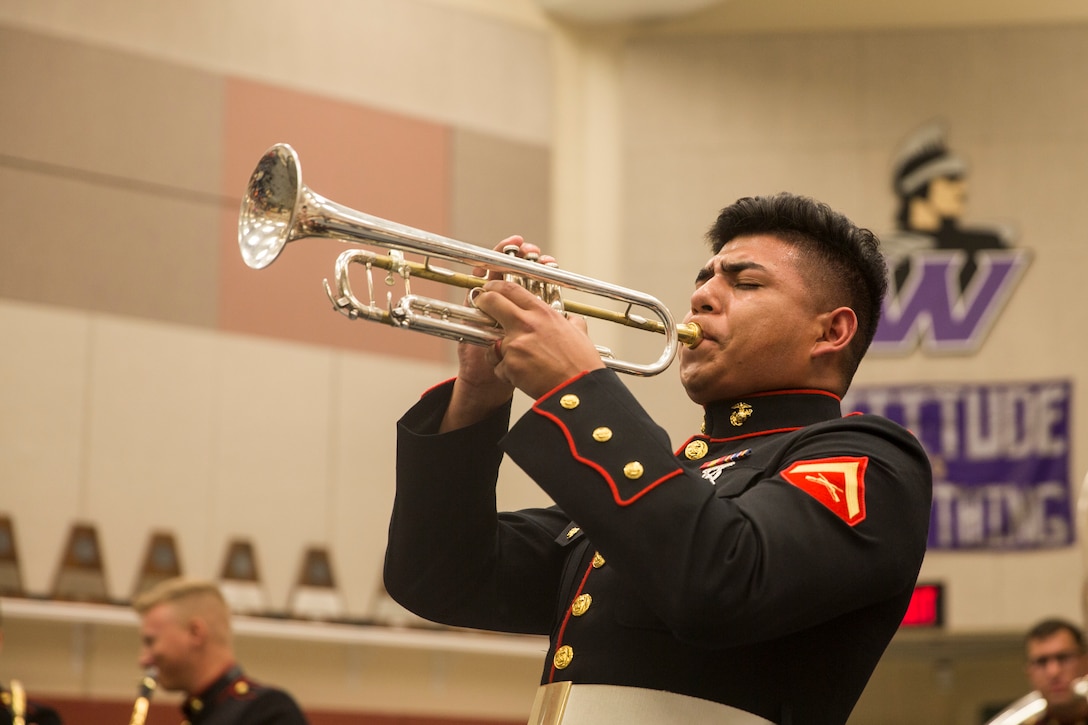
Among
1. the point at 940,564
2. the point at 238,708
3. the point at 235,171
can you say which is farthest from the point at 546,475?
the point at 940,564

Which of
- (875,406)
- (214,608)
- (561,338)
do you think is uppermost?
(875,406)

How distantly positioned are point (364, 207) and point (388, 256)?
629cm

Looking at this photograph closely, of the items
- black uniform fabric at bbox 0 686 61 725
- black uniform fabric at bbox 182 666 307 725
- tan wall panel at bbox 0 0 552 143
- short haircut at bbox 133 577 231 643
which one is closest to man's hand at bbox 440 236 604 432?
black uniform fabric at bbox 182 666 307 725

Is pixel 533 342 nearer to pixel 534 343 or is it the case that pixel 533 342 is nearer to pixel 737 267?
pixel 534 343

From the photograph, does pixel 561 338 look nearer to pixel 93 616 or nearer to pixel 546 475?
pixel 546 475

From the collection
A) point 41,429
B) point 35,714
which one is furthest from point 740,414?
point 41,429

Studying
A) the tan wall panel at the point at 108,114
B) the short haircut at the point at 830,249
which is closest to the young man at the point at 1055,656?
the short haircut at the point at 830,249

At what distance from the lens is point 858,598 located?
6.02 feet

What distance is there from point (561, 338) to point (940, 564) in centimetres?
759

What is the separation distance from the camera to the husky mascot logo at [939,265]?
30.6 feet

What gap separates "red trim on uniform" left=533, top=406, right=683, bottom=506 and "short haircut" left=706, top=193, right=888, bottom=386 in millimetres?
563

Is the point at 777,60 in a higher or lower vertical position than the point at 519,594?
higher

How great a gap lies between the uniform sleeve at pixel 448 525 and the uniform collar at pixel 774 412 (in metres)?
0.34

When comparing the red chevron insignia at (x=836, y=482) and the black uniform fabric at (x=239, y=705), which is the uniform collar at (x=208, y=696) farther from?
the red chevron insignia at (x=836, y=482)
